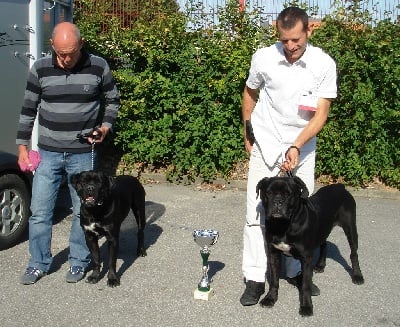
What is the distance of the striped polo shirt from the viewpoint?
4.60m

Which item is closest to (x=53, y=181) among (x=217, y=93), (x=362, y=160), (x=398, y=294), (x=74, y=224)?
A: (x=74, y=224)

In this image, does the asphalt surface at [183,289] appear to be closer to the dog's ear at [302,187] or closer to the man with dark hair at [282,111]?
the man with dark hair at [282,111]

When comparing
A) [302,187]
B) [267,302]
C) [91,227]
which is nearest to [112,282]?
[91,227]

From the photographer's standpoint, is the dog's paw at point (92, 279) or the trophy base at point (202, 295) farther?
the dog's paw at point (92, 279)

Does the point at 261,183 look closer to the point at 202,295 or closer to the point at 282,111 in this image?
the point at 282,111

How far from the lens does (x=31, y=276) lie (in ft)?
15.9

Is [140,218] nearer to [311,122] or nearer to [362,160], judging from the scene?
[311,122]

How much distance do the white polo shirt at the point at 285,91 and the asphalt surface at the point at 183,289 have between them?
3.91 feet

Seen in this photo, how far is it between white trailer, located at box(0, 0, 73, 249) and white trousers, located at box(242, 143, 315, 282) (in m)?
2.43

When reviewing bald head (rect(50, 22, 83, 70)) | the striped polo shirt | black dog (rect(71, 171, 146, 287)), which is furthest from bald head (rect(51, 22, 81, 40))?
black dog (rect(71, 171, 146, 287))

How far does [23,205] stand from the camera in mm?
5852

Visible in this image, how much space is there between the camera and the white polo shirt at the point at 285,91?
4211mm

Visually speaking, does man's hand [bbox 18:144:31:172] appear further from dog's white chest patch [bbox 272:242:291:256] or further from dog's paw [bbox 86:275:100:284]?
dog's white chest patch [bbox 272:242:291:256]


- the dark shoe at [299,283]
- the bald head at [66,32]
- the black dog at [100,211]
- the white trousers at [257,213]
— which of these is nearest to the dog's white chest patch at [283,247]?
the white trousers at [257,213]
